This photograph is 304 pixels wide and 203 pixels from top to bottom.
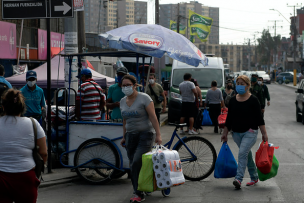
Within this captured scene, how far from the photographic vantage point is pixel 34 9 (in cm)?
788

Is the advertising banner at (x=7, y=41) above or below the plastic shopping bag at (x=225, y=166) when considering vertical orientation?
above

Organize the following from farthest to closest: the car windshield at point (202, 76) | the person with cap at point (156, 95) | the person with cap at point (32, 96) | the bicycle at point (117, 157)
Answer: the car windshield at point (202, 76) < the person with cap at point (156, 95) < the person with cap at point (32, 96) < the bicycle at point (117, 157)

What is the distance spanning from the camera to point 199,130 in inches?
615

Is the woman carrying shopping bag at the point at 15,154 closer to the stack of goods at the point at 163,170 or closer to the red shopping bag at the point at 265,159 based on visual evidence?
the stack of goods at the point at 163,170

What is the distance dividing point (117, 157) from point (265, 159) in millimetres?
2238

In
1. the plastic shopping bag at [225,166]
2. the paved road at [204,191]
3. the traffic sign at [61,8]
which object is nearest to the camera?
the paved road at [204,191]

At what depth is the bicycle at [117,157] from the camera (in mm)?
7395

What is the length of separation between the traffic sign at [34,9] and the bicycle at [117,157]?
222cm

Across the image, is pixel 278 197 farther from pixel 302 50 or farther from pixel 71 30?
pixel 302 50

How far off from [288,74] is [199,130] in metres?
53.6

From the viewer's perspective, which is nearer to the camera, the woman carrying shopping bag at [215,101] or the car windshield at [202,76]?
the woman carrying shopping bag at [215,101]

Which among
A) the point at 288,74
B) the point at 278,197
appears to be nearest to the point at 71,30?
the point at 278,197

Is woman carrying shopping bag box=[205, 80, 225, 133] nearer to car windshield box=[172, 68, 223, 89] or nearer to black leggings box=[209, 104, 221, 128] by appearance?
black leggings box=[209, 104, 221, 128]

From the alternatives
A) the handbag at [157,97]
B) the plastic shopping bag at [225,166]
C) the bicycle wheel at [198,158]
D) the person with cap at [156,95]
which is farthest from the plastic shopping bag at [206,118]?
the plastic shopping bag at [225,166]
